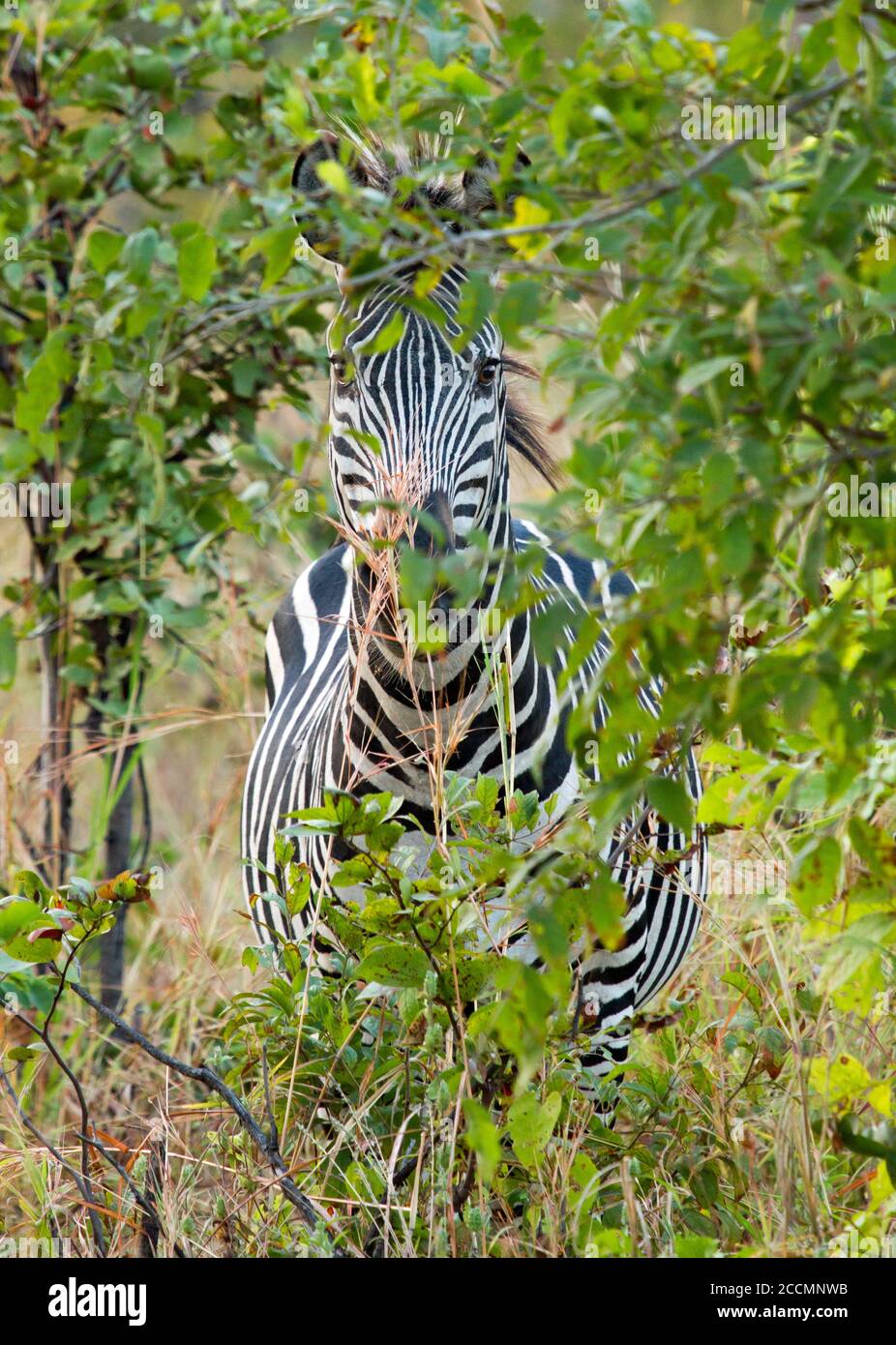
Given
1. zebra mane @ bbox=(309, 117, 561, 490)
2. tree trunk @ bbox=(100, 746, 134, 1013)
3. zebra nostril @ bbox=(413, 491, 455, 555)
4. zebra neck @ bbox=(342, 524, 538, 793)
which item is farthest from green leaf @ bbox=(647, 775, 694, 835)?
tree trunk @ bbox=(100, 746, 134, 1013)

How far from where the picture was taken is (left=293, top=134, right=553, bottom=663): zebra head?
2486 millimetres

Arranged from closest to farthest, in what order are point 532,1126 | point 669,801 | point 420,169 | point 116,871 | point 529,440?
point 669,801 < point 532,1126 < point 420,169 < point 529,440 < point 116,871

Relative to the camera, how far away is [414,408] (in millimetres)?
2582

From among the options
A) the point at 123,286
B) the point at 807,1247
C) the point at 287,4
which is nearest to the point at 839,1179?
the point at 807,1247

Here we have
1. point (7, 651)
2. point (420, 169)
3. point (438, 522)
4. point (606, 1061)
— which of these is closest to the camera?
point (438, 522)

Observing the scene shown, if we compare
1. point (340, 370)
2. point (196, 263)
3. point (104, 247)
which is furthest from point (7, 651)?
point (196, 263)

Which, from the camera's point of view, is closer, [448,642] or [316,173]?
[448,642]

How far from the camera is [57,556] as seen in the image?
14.2 ft

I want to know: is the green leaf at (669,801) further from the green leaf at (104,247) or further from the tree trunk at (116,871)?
the tree trunk at (116,871)

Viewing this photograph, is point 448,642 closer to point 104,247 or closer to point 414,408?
point 414,408

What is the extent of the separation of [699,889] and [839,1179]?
0.81 m

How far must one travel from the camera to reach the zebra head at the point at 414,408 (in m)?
2.49

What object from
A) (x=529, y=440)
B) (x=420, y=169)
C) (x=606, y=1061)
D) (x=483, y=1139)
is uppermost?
(x=420, y=169)

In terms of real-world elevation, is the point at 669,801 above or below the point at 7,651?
below
